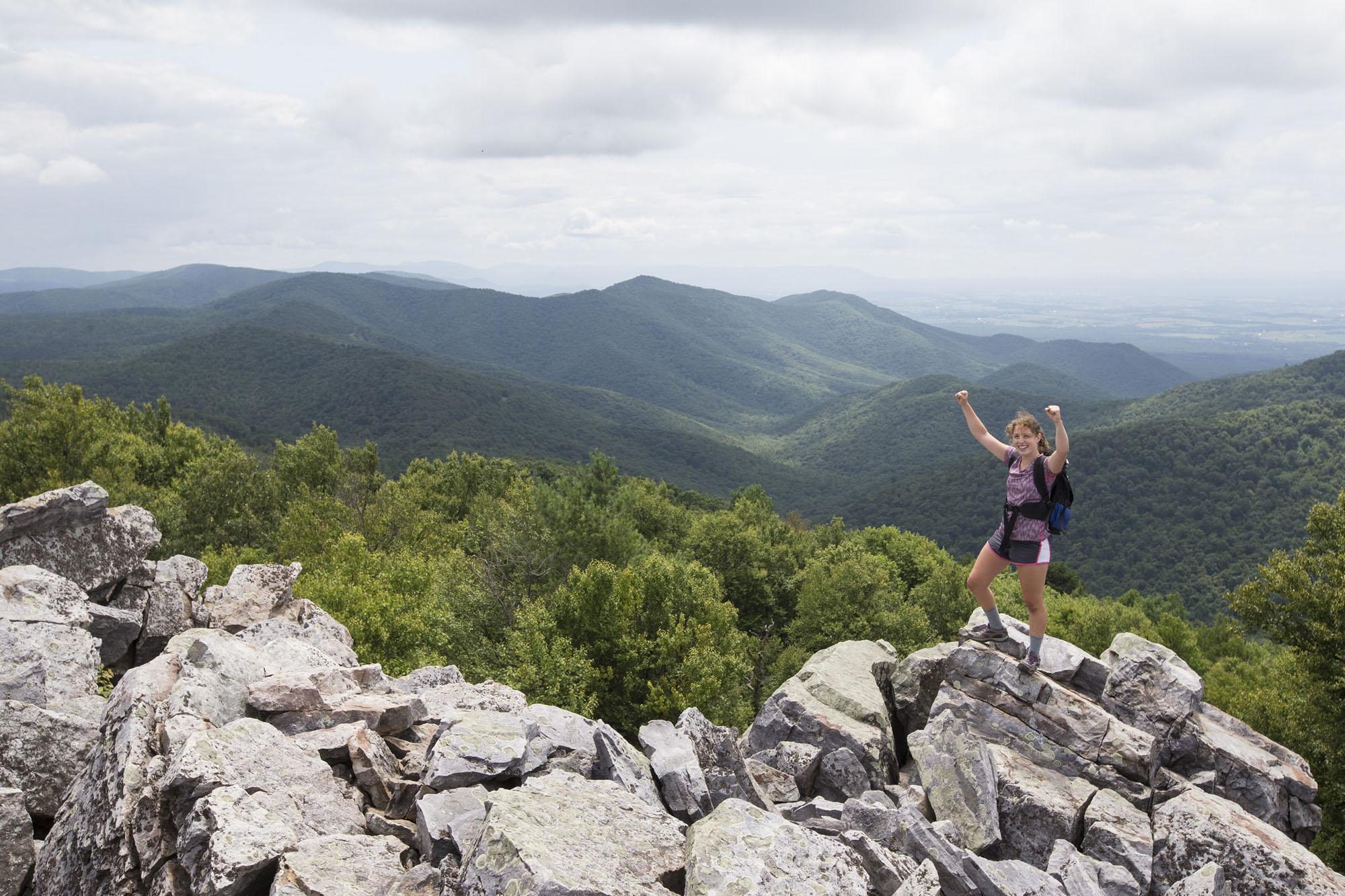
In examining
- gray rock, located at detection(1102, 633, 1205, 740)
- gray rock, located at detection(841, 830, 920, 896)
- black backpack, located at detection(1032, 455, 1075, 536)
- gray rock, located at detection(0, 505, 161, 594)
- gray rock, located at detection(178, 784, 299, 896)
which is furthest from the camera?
gray rock, located at detection(0, 505, 161, 594)

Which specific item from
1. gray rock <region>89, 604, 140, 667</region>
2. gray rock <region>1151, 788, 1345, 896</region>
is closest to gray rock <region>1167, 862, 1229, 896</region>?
gray rock <region>1151, 788, 1345, 896</region>

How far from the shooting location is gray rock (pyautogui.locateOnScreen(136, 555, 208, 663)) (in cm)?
2030

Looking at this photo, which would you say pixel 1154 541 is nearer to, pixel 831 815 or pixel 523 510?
pixel 523 510

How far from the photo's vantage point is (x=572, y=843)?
33.2 ft

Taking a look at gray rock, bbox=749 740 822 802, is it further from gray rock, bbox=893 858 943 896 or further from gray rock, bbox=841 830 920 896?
gray rock, bbox=893 858 943 896

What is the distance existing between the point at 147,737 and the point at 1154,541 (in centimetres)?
17083

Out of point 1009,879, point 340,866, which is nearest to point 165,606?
point 340,866

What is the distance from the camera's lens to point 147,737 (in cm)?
1116

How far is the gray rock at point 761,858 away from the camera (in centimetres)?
983

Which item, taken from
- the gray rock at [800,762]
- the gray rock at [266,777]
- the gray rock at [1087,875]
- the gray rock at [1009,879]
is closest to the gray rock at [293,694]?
the gray rock at [266,777]

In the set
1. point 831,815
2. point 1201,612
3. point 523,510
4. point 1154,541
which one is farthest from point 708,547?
point 1154,541

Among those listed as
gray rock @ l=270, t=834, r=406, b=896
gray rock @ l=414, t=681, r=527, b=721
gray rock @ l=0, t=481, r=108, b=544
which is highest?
gray rock @ l=0, t=481, r=108, b=544

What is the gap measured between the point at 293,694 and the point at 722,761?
9172 millimetres

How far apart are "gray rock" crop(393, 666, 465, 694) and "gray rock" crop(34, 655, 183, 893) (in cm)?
769
